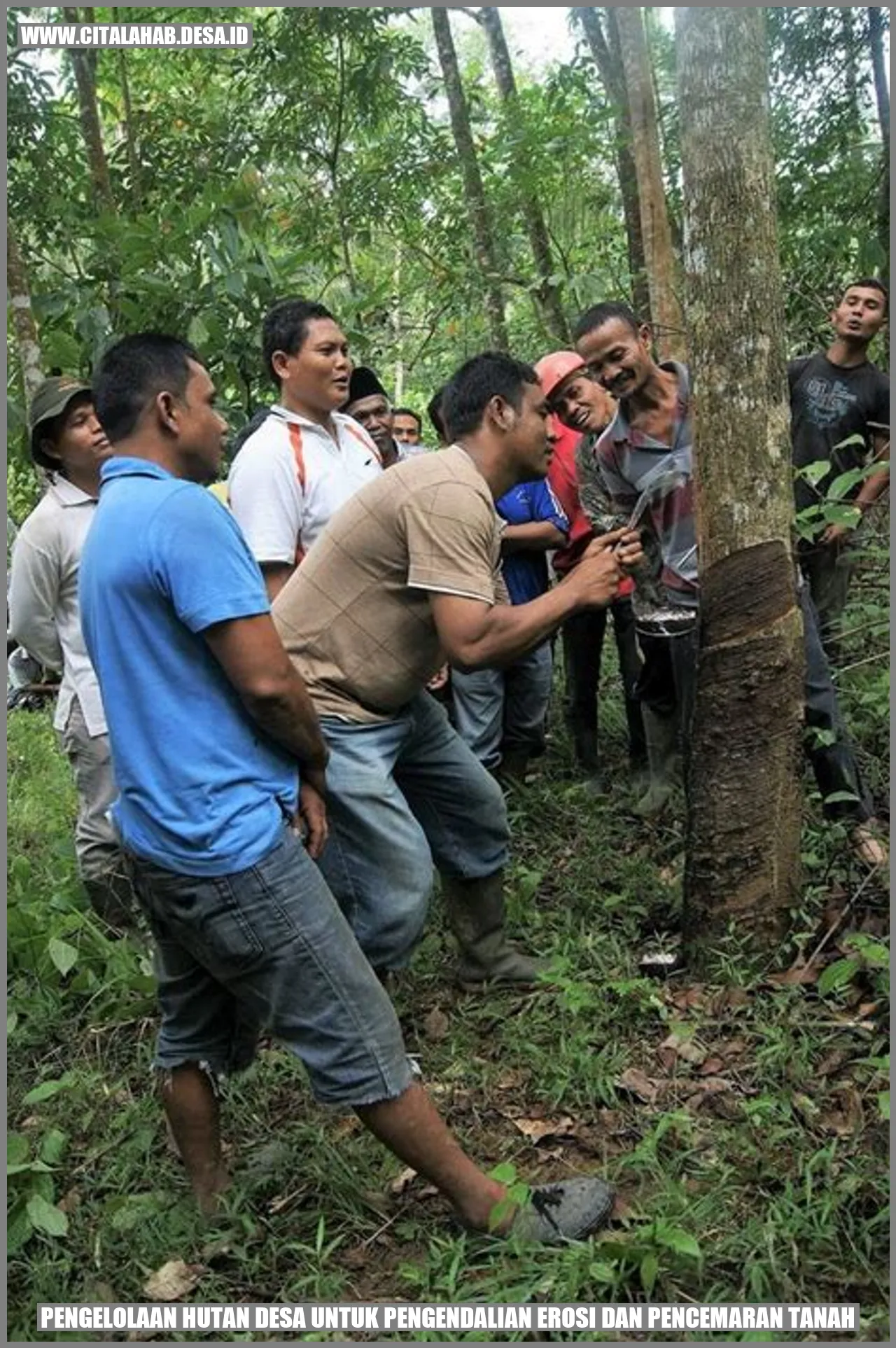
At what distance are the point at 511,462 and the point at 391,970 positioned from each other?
5.08ft

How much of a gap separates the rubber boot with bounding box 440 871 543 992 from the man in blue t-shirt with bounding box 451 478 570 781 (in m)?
1.29

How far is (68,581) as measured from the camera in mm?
4062

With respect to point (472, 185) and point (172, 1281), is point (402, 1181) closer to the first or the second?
point (172, 1281)

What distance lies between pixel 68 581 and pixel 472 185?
6.54m

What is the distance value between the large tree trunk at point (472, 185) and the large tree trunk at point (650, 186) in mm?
1647

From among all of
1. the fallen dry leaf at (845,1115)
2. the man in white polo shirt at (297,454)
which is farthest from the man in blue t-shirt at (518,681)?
the fallen dry leaf at (845,1115)

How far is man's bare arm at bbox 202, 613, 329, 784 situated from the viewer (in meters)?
2.30

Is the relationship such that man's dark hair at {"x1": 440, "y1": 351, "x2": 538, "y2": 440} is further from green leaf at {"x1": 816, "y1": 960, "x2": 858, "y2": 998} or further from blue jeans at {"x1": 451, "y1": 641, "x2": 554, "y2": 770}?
green leaf at {"x1": 816, "y1": 960, "x2": 858, "y2": 998}

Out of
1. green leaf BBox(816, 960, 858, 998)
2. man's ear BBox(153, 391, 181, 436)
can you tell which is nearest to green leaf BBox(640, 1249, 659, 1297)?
green leaf BBox(816, 960, 858, 998)

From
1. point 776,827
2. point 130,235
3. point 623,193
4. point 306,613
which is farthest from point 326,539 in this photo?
point 623,193

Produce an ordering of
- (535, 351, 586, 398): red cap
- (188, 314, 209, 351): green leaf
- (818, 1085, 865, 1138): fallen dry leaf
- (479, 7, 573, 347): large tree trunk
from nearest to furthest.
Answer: (818, 1085, 865, 1138): fallen dry leaf < (535, 351, 586, 398): red cap < (188, 314, 209, 351): green leaf < (479, 7, 573, 347): large tree trunk

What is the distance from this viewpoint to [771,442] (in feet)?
10.7

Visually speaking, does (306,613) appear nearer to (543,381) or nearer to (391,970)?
(391,970)
